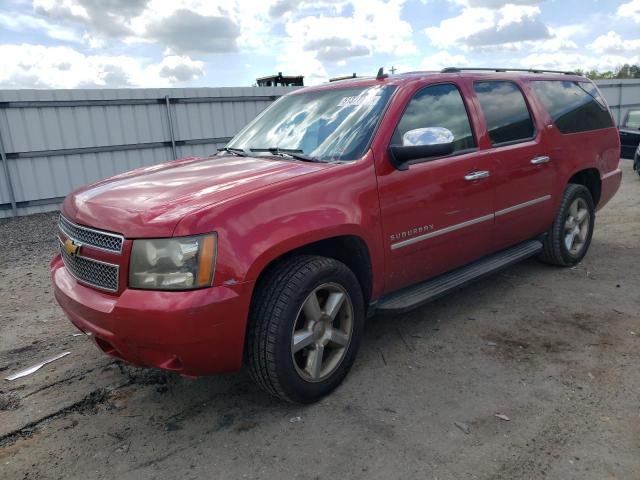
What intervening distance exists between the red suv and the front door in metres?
0.01

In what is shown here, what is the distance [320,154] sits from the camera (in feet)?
10.9

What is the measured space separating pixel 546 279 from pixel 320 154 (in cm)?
287

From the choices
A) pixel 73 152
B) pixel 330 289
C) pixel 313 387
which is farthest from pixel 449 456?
pixel 73 152

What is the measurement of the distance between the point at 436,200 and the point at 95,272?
219cm

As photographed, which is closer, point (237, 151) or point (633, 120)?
point (237, 151)

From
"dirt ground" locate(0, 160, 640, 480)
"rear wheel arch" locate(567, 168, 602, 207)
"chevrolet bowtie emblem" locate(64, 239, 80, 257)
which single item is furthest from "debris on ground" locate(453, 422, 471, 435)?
"rear wheel arch" locate(567, 168, 602, 207)

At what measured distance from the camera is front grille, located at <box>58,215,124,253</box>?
2590mm

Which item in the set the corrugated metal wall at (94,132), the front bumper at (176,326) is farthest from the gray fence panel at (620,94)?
the front bumper at (176,326)

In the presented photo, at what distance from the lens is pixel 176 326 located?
241 cm

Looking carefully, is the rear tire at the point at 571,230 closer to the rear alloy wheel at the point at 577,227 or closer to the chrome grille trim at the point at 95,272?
the rear alloy wheel at the point at 577,227

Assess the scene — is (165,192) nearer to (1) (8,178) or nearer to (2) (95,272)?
(2) (95,272)

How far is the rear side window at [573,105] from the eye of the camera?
15.8ft

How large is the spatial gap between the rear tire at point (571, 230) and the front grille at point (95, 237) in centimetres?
401

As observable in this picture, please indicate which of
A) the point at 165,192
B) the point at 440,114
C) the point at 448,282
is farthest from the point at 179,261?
the point at 440,114
